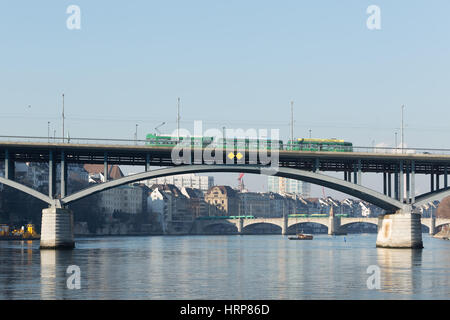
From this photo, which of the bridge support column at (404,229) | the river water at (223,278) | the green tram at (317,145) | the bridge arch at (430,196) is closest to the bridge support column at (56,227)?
the river water at (223,278)

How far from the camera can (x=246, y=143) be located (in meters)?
99.2

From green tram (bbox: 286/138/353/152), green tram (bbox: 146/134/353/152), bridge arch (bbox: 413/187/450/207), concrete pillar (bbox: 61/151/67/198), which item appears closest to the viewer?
concrete pillar (bbox: 61/151/67/198)

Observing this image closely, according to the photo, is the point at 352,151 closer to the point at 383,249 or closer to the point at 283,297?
the point at 383,249

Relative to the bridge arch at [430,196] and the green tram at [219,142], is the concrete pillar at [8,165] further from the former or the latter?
the bridge arch at [430,196]

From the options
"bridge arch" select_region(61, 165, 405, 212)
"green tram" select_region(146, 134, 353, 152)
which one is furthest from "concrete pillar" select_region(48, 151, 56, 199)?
"green tram" select_region(146, 134, 353, 152)

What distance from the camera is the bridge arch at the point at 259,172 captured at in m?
94.9

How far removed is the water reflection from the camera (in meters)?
52.3

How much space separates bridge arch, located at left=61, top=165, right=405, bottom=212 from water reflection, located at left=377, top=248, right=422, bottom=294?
9.70 meters

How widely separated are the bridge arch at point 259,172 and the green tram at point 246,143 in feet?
8.61

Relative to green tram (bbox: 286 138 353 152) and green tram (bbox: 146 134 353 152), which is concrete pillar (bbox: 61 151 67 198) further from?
green tram (bbox: 286 138 353 152)

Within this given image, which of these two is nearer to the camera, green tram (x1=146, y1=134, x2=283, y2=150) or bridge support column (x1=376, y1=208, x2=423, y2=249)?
green tram (x1=146, y1=134, x2=283, y2=150)

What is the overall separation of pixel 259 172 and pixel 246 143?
4.54 meters

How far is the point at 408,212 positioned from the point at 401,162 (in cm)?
636

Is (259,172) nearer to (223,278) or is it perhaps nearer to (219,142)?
(219,142)
